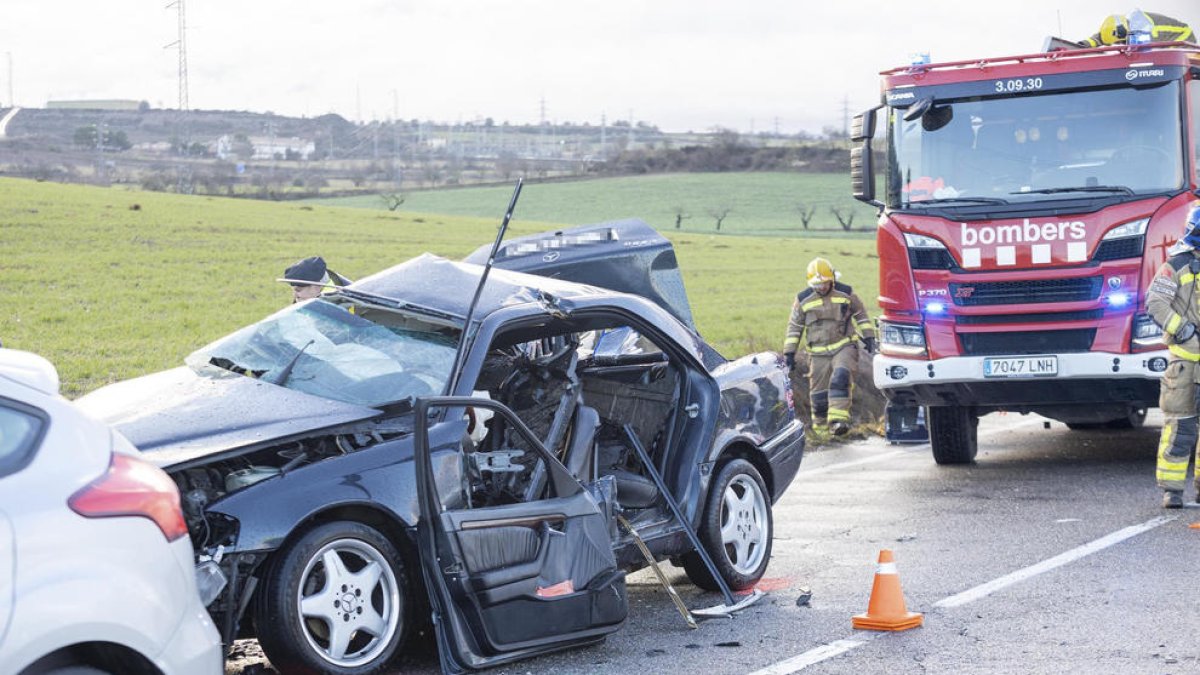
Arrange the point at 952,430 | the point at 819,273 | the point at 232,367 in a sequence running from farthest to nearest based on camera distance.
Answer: the point at 819,273 → the point at 952,430 → the point at 232,367

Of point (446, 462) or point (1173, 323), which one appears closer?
point (446, 462)

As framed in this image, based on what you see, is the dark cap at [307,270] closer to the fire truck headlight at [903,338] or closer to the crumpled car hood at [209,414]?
the crumpled car hood at [209,414]

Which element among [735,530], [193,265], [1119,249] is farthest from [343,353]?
[193,265]

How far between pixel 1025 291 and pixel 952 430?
1.42 metres

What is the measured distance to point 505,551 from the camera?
616cm

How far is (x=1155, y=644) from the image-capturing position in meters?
6.58

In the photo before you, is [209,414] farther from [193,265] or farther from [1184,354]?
[193,265]

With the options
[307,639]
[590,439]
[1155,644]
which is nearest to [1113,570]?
[1155,644]

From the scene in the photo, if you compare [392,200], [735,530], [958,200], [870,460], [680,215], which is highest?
[958,200]

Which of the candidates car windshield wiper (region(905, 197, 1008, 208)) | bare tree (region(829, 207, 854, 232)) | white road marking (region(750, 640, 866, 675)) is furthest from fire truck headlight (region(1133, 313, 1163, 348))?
bare tree (region(829, 207, 854, 232))

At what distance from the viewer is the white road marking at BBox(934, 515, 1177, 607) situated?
25.0 ft

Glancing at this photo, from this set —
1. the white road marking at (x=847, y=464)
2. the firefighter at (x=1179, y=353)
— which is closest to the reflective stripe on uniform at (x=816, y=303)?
the white road marking at (x=847, y=464)

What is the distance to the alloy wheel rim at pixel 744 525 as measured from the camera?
7.91m

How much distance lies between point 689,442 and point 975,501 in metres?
3.80
